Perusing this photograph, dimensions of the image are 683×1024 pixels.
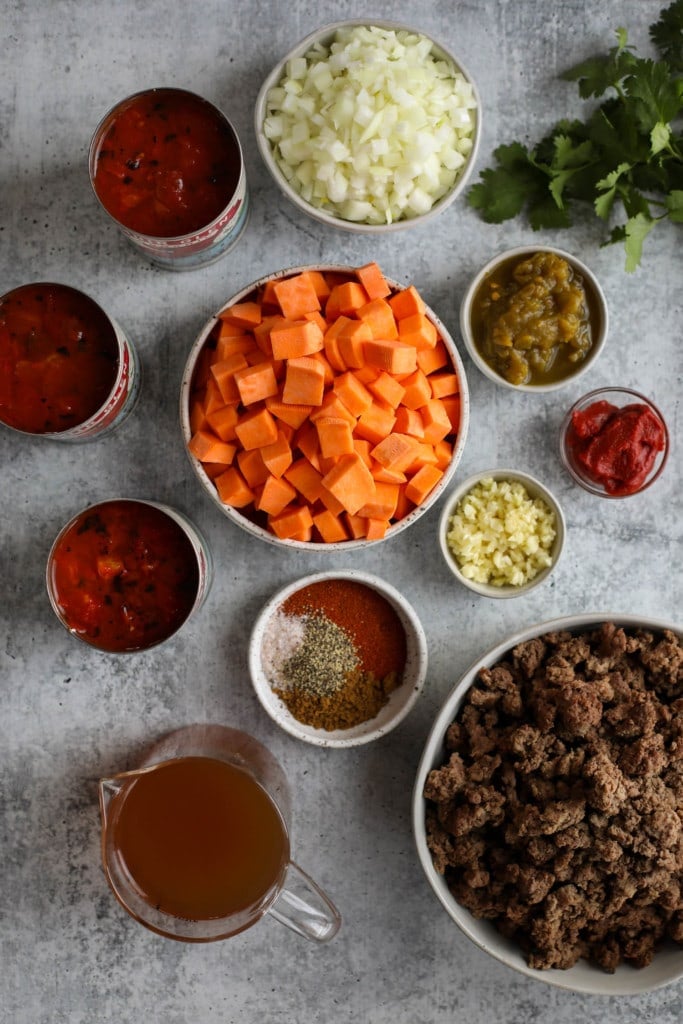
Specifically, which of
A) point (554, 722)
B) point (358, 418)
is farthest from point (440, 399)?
point (554, 722)

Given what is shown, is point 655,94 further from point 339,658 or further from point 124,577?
point 124,577

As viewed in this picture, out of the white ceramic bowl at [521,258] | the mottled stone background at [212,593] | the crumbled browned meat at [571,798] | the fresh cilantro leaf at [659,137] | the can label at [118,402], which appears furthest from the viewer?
the mottled stone background at [212,593]

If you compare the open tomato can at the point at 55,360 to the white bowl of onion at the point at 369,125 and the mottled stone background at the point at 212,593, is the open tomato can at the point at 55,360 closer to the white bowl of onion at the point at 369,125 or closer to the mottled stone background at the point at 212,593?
the mottled stone background at the point at 212,593

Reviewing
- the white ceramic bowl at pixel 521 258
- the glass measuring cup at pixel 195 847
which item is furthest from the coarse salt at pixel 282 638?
the white ceramic bowl at pixel 521 258

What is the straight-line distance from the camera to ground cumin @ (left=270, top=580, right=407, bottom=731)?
7.60 ft

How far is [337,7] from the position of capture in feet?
7.83

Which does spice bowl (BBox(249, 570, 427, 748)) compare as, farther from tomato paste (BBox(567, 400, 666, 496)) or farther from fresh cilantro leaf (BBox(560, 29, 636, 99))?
fresh cilantro leaf (BBox(560, 29, 636, 99))

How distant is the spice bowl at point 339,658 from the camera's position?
2311 millimetres

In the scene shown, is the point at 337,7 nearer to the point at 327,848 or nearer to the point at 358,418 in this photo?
the point at 358,418

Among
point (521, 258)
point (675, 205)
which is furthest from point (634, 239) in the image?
point (521, 258)

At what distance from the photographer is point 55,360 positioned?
6.75 ft

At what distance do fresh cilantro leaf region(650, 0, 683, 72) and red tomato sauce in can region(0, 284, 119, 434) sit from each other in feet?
5.67

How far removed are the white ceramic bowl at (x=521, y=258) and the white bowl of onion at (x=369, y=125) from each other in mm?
214

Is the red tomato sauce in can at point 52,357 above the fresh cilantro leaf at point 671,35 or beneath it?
beneath
